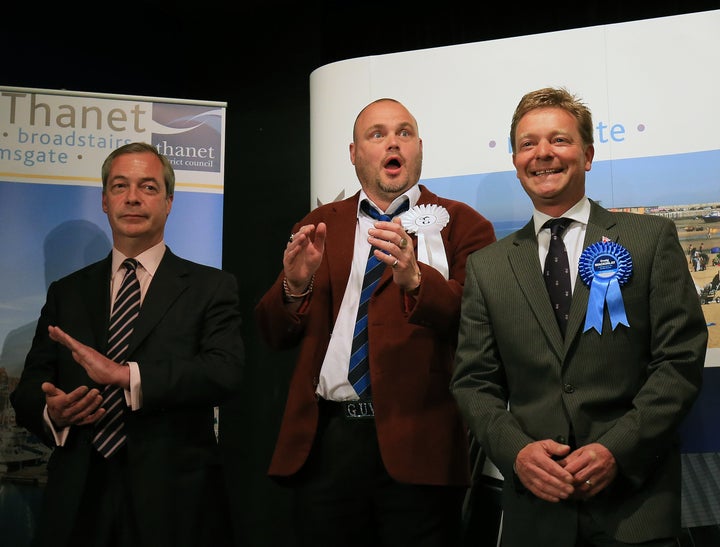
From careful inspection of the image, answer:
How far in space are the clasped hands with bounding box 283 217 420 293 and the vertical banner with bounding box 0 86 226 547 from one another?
1234mm

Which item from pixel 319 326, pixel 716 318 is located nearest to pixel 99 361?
pixel 319 326

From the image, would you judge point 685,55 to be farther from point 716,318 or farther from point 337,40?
point 337,40

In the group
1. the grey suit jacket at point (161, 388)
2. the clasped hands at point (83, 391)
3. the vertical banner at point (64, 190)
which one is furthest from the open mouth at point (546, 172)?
the vertical banner at point (64, 190)

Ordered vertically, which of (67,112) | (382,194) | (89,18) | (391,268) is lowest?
(391,268)

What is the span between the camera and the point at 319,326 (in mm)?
2701

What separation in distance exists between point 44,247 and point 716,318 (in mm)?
2877

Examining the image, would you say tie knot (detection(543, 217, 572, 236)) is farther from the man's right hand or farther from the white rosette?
the man's right hand

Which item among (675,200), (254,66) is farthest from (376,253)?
(254,66)

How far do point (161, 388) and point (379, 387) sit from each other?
2.30 feet

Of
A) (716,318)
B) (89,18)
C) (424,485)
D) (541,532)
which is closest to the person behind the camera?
(541,532)

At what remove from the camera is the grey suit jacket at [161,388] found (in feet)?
8.63

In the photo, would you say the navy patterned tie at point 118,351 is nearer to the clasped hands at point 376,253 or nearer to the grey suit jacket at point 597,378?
the clasped hands at point 376,253

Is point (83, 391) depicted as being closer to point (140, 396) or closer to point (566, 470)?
point (140, 396)

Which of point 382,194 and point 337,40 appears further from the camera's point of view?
point 337,40
